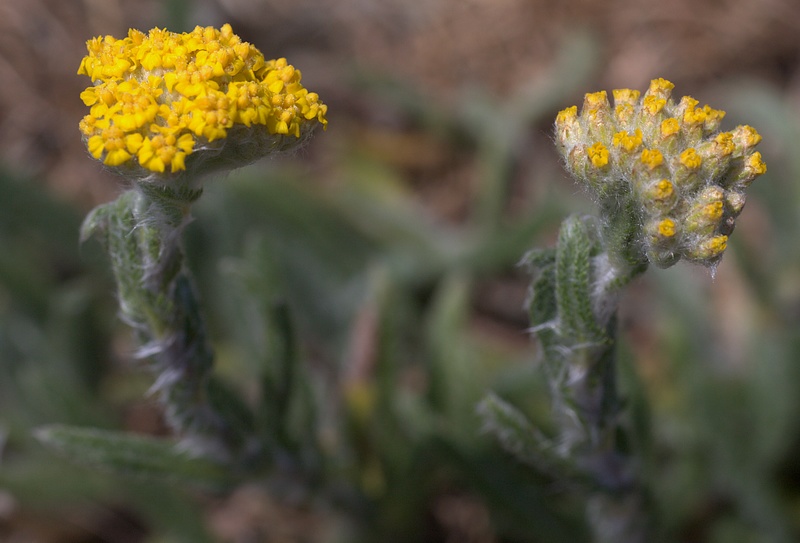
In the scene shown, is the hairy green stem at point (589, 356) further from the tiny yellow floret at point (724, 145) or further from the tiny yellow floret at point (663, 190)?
the tiny yellow floret at point (724, 145)

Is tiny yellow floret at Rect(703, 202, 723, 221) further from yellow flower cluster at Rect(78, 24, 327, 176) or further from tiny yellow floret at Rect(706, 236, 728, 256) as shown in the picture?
yellow flower cluster at Rect(78, 24, 327, 176)

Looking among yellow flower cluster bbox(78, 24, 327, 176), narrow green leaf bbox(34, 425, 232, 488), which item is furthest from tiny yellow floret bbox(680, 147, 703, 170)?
narrow green leaf bbox(34, 425, 232, 488)

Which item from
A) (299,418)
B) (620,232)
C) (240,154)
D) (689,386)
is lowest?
(689,386)

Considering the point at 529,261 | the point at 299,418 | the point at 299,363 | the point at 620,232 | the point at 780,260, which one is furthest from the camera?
the point at 780,260

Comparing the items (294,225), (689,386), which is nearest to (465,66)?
(294,225)

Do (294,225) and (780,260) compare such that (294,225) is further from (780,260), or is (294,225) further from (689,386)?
(780,260)

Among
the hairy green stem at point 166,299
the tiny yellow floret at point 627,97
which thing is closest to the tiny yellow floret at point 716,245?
the tiny yellow floret at point 627,97
